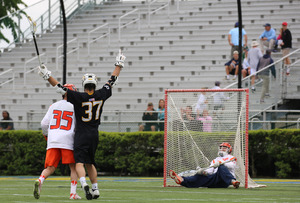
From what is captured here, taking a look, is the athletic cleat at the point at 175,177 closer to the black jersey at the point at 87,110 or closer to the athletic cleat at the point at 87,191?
the black jersey at the point at 87,110

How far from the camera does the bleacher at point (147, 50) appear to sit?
2536cm

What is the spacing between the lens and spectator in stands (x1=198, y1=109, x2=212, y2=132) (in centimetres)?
1441

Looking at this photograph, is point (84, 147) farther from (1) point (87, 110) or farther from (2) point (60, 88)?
(2) point (60, 88)

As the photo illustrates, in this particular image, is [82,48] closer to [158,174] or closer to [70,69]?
[70,69]

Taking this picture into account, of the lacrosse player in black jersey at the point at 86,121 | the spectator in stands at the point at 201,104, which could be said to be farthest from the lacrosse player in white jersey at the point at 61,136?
the spectator in stands at the point at 201,104

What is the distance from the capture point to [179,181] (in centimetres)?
1309

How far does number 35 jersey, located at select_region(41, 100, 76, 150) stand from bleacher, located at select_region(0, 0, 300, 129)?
1370 centimetres

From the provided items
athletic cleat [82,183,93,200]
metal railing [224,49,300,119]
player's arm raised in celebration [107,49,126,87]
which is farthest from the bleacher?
athletic cleat [82,183,93,200]

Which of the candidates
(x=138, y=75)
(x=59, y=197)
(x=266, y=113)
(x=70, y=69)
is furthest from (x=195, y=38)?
(x=59, y=197)

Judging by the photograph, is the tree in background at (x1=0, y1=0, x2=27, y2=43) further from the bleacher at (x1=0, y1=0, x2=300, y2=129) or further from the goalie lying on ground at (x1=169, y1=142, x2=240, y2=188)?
the goalie lying on ground at (x1=169, y1=142, x2=240, y2=188)

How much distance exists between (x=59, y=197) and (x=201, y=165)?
3.98m

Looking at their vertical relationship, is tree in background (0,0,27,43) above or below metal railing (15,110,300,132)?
above

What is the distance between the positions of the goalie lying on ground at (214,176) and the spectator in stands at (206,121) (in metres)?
1.24

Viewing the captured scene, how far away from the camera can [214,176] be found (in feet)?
42.9
